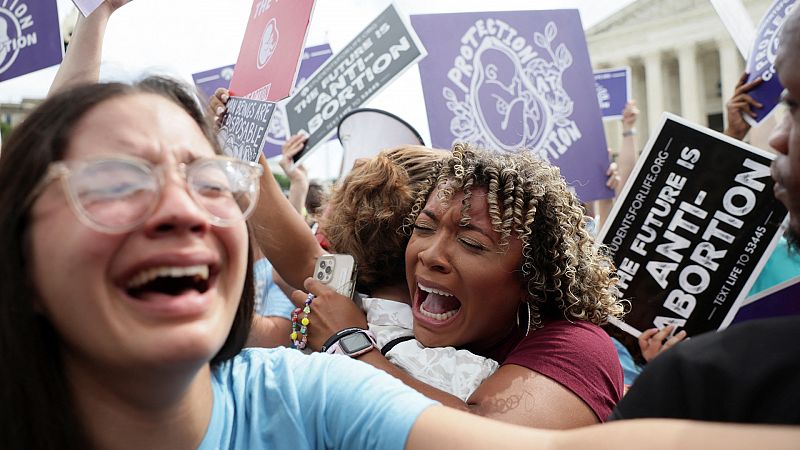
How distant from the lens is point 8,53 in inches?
133

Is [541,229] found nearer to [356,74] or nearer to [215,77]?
[356,74]

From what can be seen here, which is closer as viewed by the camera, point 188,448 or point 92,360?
point 92,360

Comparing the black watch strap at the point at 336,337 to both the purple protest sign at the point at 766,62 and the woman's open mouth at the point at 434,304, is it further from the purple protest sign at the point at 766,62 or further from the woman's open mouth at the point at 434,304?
the purple protest sign at the point at 766,62

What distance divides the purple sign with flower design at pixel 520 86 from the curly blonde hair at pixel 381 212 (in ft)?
3.33

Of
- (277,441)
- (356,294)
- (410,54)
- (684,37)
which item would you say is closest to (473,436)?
(277,441)

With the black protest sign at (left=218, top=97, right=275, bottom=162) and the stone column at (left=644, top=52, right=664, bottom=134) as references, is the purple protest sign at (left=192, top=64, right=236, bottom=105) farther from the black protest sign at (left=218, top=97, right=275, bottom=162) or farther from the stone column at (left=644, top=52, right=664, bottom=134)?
the stone column at (left=644, top=52, right=664, bottom=134)

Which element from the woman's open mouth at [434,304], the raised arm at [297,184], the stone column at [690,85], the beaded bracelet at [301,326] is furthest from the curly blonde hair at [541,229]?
the stone column at [690,85]

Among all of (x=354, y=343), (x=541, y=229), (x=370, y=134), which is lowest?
(x=354, y=343)

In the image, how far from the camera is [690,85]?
38.1 m

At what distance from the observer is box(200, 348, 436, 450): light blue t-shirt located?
4.22ft

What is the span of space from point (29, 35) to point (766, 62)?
3.26 m

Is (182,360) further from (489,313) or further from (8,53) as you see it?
(8,53)

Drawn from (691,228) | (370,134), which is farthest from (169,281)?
(370,134)

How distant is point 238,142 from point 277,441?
55.9 inches
